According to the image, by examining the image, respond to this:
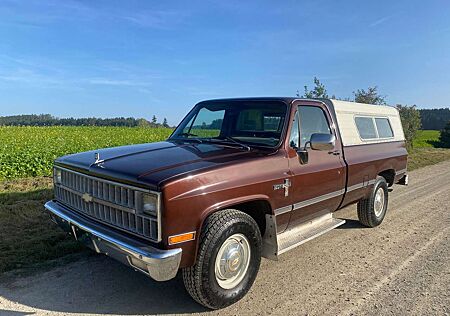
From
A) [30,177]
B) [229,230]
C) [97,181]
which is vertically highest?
[97,181]

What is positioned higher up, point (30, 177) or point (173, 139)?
point (173, 139)

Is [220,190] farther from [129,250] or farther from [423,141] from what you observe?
[423,141]

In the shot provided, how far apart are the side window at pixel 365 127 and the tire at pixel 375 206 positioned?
2.61 feet

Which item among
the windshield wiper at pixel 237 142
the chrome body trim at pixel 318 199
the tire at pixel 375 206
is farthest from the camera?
the tire at pixel 375 206

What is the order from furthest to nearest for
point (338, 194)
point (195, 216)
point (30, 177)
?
point (30, 177), point (338, 194), point (195, 216)

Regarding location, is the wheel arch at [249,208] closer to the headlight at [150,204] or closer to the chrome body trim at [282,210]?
the chrome body trim at [282,210]

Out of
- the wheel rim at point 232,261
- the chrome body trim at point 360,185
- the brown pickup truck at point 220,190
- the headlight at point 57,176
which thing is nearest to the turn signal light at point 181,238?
the brown pickup truck at point 220,190

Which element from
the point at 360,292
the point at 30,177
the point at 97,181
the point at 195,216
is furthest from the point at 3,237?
the point at 30,177

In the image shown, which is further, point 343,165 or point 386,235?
point 386,235

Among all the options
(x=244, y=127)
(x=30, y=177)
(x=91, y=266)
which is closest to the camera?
(x=91, y=266)

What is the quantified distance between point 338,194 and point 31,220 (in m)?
5.04

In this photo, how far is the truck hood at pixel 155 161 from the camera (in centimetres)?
311

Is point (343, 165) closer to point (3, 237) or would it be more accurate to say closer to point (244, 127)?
point (244, 127)

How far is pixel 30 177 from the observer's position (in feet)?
33.9
